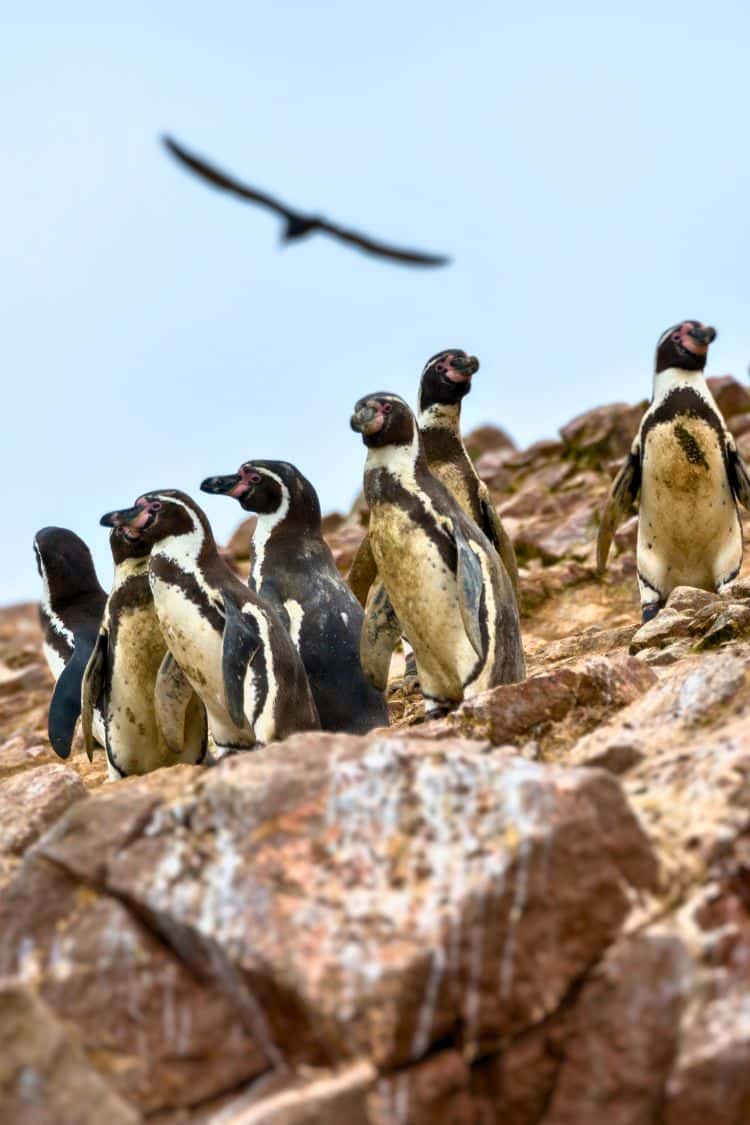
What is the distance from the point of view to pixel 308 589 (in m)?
9.30

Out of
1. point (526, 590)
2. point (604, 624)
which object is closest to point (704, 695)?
point (604, 624)

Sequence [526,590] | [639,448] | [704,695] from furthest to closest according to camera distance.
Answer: [526,590]
[639,448]
[704,695]

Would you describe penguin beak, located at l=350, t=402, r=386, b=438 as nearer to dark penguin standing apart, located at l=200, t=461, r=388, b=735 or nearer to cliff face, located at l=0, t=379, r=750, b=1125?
dark penguin standing apart, located at l=200, t=461, r=388, b=735

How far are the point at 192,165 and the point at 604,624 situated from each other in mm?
8788

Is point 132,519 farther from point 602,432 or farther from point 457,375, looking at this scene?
point 602,432

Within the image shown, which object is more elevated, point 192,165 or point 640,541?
point 192,165

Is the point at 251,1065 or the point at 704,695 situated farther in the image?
the point at 704,695

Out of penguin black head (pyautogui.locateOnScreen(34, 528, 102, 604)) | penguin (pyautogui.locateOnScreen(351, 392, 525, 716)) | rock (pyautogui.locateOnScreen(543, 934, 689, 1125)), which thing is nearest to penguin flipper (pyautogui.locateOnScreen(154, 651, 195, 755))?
penguin (pyautogui.locateOnScreen(351, 392, 525, 716))

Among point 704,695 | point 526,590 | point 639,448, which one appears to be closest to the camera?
point 704,695

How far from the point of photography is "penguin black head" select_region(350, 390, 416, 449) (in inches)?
341

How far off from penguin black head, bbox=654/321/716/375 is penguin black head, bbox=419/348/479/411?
131cm

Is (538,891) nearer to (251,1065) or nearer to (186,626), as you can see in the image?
(251,1065)

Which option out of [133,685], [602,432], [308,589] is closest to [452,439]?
[308,589]

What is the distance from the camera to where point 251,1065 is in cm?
424
